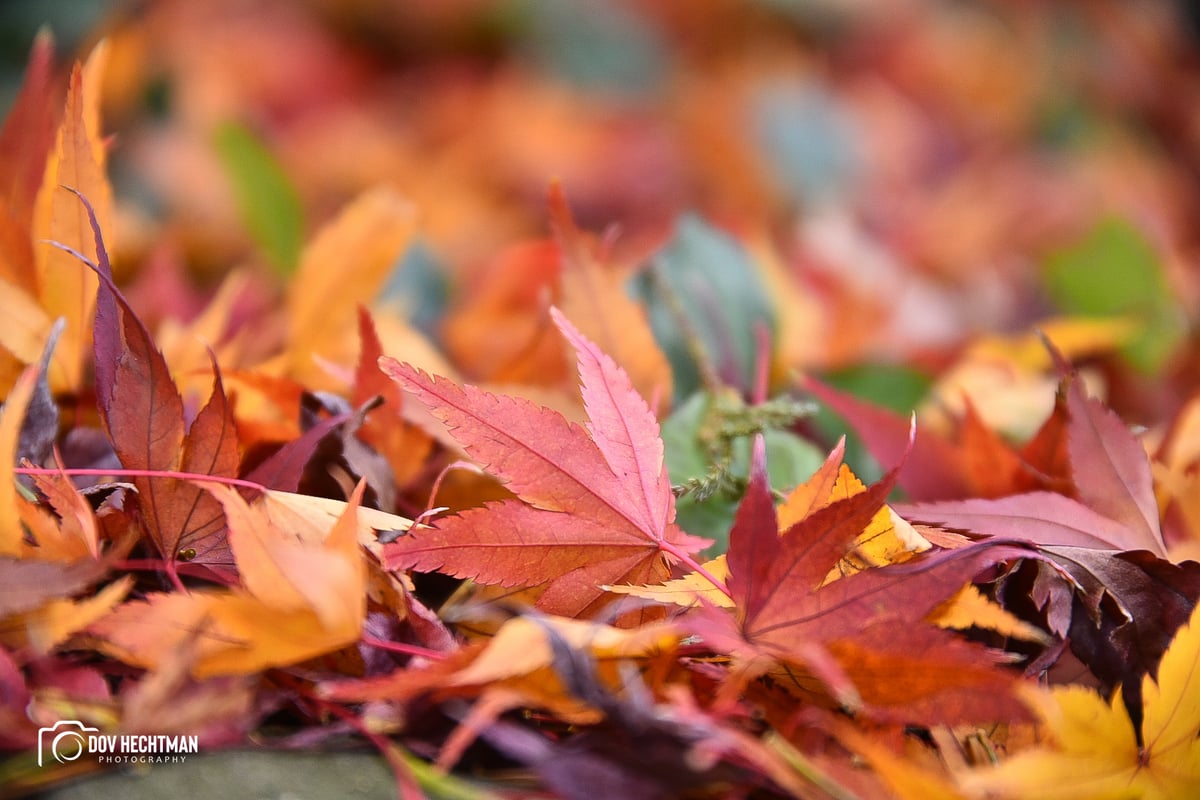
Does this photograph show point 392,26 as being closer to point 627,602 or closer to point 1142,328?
point 1142,328

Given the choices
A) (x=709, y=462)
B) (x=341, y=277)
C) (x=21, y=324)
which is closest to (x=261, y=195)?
(x=341, y=277)

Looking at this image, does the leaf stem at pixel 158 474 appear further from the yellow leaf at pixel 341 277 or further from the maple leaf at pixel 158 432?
the yellow leaf at pixel 341 277

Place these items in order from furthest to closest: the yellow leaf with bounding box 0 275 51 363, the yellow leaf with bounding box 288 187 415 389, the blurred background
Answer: the blurred background, the yellow leaf with bounding box 288 187 415 389, the yellow leaf with bounding box 0 275 51 363

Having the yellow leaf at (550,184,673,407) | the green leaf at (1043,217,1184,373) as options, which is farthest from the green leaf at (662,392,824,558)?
the green leaf at (1043,217,1184,373)

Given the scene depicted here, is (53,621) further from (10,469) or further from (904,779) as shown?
(904,779)

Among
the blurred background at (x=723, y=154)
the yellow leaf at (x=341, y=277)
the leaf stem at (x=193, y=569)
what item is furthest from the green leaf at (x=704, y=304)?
the leaf stem at (x=193, y=569)

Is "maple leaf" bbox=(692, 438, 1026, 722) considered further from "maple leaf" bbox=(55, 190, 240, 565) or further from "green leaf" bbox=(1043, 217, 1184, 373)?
"green leaf" bbox=(1043, 217, 1184, 373)
